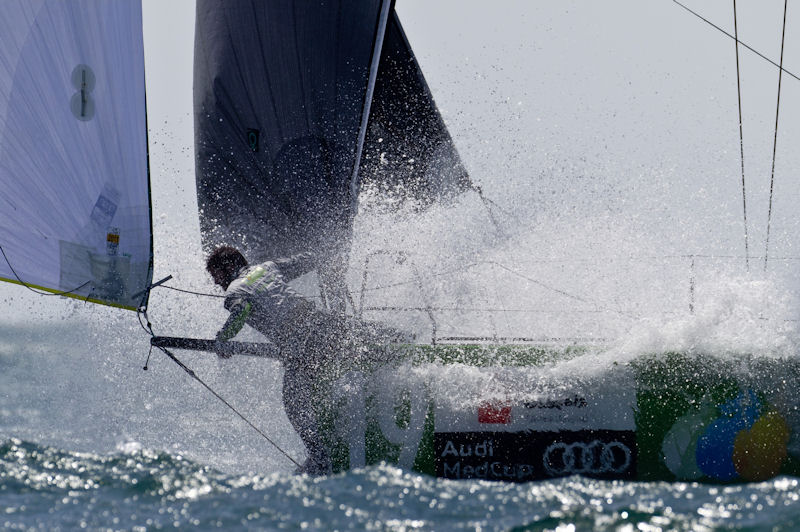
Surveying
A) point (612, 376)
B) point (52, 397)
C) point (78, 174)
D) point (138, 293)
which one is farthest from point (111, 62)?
point (52, 397)

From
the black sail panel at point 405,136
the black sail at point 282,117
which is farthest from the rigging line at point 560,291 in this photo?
the black sail panel at point 405,136

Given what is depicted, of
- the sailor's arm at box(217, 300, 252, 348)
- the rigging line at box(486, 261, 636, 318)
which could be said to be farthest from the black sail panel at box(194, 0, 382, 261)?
the sailor's arm at box(217, 300, 252, 348)

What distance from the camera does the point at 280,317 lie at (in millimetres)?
4473

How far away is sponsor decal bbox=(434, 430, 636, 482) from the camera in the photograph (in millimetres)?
3820

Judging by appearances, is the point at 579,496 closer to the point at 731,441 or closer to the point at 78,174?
the point at 731,441

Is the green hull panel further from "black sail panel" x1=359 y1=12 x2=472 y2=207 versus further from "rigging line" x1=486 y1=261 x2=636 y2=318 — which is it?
"black sail panel" x1=359 y1=12 x2=472 y2=207

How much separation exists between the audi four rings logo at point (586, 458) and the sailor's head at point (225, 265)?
77.3 inches

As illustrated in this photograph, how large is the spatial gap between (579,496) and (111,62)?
3.48m

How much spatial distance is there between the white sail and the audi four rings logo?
2.43m

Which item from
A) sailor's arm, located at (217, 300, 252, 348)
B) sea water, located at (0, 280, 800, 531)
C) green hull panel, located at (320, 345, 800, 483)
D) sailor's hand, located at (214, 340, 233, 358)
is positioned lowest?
sea water, located at (0, 280, 800, 531)

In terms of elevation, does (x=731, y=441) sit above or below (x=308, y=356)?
below

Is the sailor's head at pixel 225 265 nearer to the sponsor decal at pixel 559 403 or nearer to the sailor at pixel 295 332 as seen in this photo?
the sailor at pixel 295 332

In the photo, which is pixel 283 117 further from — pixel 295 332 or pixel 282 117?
pixel 295 332

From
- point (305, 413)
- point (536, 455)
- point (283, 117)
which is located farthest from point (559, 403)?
point (283, 117)
